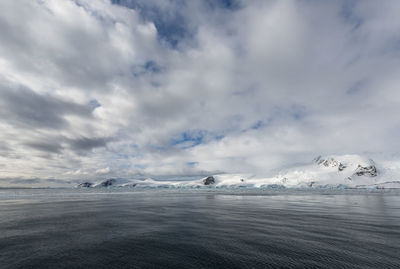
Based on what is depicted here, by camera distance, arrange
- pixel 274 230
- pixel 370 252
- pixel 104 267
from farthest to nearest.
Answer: pixel 274 230
pixel 370 252
pixel 104 267

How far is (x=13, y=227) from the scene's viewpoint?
14.2 meters

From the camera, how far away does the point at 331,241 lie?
1053 centimetres

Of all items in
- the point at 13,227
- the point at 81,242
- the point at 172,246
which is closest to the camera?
the point at 172,246

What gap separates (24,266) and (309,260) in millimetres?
11225

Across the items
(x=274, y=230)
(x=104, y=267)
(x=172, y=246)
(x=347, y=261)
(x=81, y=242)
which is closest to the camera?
(x=104, y=267)

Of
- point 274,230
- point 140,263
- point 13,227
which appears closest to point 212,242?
point 140,263

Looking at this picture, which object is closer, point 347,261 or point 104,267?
point 104,267

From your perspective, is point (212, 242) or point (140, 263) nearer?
point (140, 263)

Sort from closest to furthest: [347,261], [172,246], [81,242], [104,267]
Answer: [104,267] < [347,261] < [172,246] < [81,242]

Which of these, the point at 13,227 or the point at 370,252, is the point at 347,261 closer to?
the point at 370,252

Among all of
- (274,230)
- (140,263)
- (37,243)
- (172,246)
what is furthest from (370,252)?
Result: (37,243)

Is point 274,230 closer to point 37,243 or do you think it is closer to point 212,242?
point 212,242

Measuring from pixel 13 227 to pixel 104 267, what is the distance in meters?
12.3

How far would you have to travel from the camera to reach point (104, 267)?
7.35 meters
